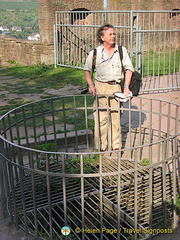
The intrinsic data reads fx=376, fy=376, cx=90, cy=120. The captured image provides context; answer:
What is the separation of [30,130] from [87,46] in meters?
8.23

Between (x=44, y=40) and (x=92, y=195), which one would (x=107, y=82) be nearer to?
(x=92, y=195)

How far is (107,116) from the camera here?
217 inches

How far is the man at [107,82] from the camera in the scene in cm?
521

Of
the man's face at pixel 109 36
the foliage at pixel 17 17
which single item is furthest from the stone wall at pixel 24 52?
the foliage at pixel 17 17

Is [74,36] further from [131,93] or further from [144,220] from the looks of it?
[144,220]

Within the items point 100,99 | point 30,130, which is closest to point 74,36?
point 30,130

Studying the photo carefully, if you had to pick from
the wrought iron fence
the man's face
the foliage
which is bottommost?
the wrought iron fence

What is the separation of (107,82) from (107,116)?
0.51 meters

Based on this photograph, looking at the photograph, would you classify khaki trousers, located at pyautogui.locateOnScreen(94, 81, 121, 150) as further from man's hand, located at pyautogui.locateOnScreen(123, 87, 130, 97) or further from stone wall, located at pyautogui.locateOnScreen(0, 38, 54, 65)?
stone wall, located at pyautogui.locateOnScreen(0, 38, 54, 65)

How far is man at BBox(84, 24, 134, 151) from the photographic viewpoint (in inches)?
205

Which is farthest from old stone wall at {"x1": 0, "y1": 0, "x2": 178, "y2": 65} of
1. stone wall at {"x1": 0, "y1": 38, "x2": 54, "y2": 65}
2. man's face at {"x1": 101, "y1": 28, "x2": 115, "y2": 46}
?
man's face at {"x1": 101, "y1": 28, "x2": 115, "y2": 46}

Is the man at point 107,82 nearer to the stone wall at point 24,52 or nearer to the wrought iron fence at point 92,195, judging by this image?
the wrought iron fence at point 92,195

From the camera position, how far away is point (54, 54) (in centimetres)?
1383

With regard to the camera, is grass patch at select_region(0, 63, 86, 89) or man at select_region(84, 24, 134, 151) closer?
man at select_region(84, 24, 134, 151)
